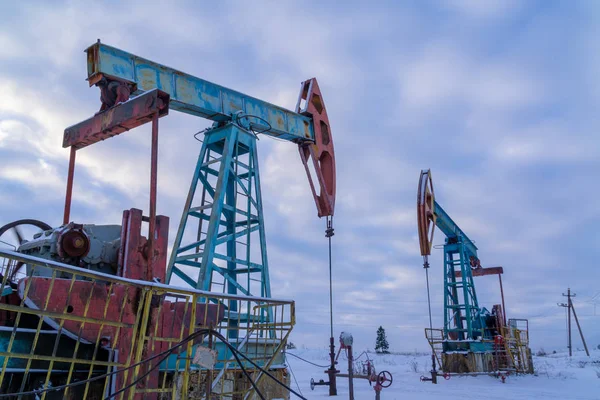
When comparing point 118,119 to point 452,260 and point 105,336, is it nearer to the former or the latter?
point 105,336

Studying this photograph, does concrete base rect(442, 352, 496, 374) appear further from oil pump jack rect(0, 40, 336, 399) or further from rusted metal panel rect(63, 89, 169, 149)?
A: rusted metal panel rect(63, 89, 169, 149)

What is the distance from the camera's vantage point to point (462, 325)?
20.3 meters

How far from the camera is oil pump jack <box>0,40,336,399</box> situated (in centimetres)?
420

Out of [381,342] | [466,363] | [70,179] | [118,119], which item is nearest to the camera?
[118,119]

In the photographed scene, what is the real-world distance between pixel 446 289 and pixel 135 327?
18.5 m

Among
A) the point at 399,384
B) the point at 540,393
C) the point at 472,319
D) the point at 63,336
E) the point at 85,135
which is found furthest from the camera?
the point at 472,319

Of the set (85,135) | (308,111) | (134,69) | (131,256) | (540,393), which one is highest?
(308,111)

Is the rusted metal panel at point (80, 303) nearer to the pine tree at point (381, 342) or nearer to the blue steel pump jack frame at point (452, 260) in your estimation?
the blue steel pump jack frame at point (452, 260)

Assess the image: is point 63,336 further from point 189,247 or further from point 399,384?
point 399,384

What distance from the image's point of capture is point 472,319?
67.9ft

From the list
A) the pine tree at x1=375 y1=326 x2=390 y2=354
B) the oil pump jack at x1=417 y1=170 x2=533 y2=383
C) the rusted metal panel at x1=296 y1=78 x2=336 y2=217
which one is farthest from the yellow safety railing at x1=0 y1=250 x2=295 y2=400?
the pine tree at x1=375 y1=326 x2=390 y2=354

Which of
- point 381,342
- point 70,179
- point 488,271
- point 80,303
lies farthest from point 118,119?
point 381,342

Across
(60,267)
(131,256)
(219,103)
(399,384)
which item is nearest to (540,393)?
(399,384)

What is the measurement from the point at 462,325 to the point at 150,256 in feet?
59.0
